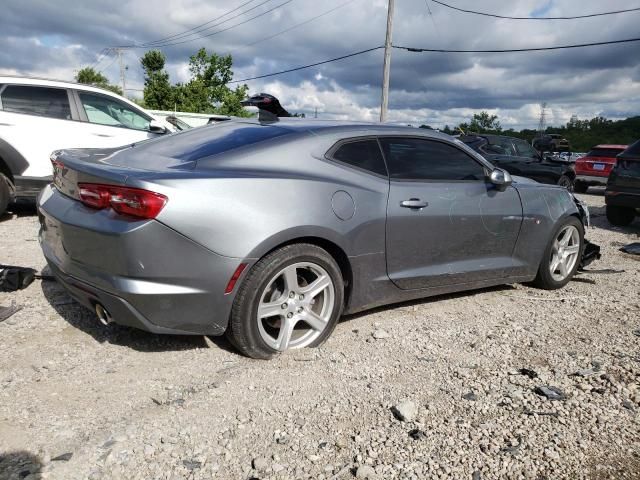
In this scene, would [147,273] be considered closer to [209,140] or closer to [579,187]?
[209,140]

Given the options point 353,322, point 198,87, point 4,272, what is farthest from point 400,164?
point 198,87

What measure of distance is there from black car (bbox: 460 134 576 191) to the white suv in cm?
691

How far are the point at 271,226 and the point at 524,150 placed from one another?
413 inches

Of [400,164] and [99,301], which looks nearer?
[99,301]

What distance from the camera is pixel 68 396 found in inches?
105

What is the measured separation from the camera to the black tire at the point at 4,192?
666cm

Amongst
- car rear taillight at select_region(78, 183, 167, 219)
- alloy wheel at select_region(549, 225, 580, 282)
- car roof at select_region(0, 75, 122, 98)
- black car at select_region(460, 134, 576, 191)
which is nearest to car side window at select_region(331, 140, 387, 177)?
car rear taillight at select_region(78, 183, 167, 219)

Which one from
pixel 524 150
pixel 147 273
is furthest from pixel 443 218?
pixel 524 150

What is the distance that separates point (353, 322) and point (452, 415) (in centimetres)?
136

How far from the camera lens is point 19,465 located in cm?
213

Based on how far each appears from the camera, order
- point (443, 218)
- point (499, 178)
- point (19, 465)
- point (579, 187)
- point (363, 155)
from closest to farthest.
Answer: point (19, 465), point (363, 155), point (443, 218), point (499, 178), point (579, 187)

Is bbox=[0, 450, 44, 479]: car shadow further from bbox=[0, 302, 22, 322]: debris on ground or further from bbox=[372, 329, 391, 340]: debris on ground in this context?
bbox=[372, 329, 391, 340]: debris on ground

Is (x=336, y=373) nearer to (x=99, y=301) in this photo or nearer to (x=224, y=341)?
(x=224, y=341)

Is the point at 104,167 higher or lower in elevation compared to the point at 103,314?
higher
